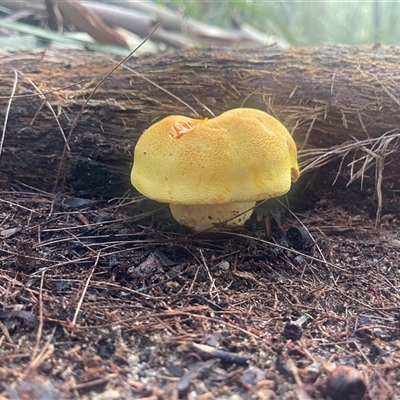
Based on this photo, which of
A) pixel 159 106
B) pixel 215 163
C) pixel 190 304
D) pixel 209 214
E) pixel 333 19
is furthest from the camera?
pixel 333 19

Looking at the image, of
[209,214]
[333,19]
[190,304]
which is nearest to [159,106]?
[209,214]

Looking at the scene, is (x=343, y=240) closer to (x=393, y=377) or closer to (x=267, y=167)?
(x=267, y=167)

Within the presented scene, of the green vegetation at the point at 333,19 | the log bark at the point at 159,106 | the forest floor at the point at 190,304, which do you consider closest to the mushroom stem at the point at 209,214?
the forest floor at the point at 190,304

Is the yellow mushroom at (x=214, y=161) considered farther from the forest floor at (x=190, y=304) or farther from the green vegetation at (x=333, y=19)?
the green vegetation at (x=333, y=19)

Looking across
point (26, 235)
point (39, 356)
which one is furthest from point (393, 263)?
point (26, 235)

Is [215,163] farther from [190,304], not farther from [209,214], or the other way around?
[190,304]

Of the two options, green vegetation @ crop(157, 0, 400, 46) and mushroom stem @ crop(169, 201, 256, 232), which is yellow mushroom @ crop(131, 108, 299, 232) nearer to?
mushroom stem @ crop(169, 201, 256, 232)

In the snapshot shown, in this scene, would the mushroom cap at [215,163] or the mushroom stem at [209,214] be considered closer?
the mushroom cap at [215,163]
